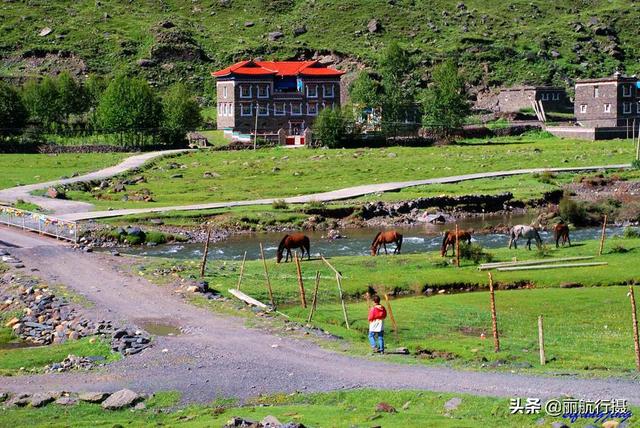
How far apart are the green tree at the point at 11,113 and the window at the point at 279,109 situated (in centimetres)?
2908

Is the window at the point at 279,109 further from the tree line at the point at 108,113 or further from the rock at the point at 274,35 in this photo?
the rock at the point at 274,35

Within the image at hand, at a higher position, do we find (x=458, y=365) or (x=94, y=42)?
(x=94, y=42)

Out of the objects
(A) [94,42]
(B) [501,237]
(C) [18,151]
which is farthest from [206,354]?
(A) [94,42]

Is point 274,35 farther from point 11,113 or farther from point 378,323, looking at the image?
point 378,323

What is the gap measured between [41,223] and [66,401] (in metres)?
35.7

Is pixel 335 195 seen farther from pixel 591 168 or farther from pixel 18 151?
pixel 18 151

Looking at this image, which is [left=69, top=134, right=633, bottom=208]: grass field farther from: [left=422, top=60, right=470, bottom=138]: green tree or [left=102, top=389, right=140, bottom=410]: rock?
[left=102, top=389, right=140, bottom=410]: rock

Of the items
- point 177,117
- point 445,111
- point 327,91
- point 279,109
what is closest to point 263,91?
point 279,109

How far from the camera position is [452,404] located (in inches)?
1144

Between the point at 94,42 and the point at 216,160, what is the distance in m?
84.8

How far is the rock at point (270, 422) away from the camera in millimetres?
27277

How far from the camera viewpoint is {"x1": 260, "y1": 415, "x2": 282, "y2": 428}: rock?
89.5ft

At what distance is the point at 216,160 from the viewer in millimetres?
111125

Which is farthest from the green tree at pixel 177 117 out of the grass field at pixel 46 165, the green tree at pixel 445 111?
the green tree at pixel 445 111
